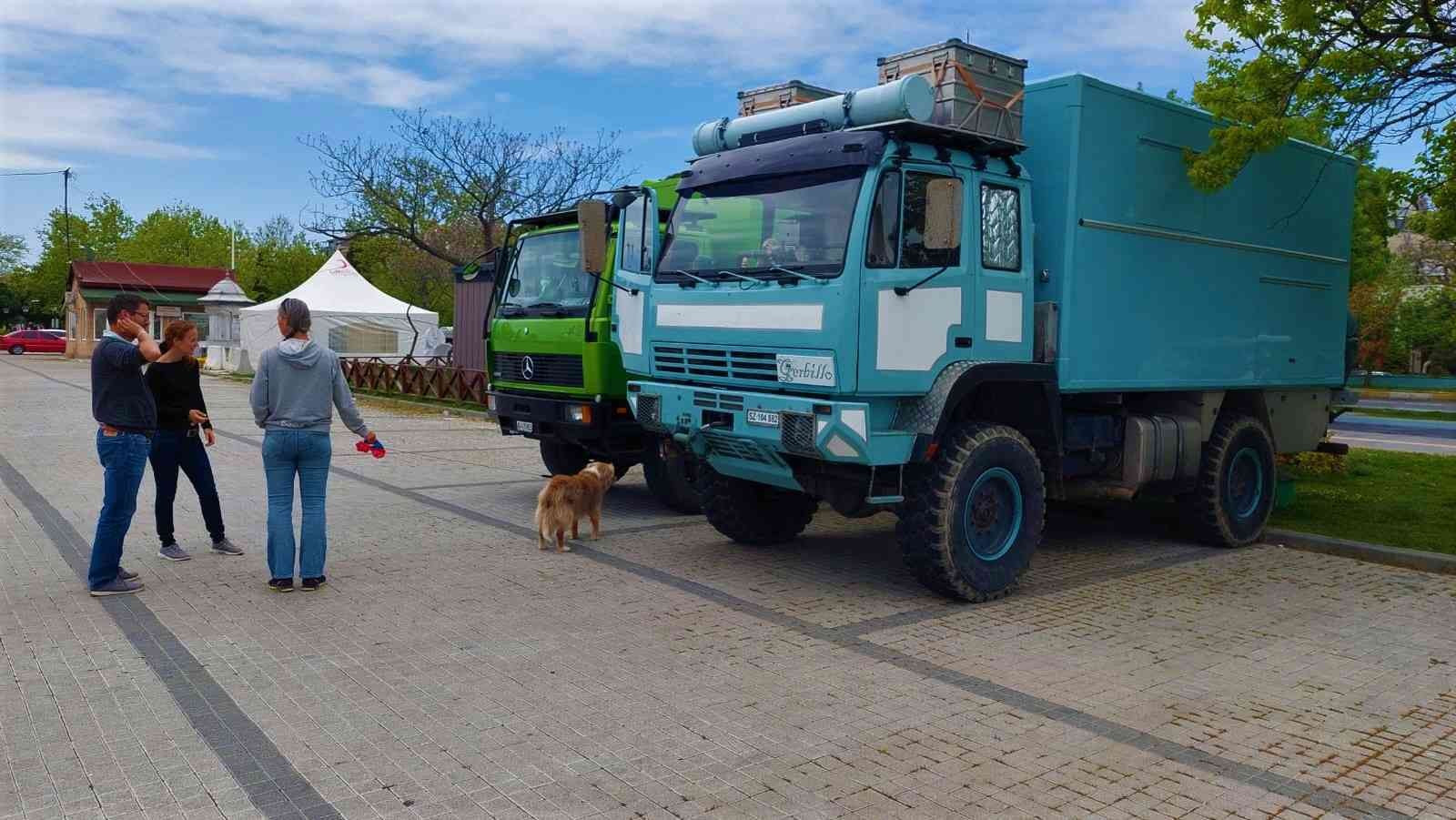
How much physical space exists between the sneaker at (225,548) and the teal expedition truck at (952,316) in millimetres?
3308

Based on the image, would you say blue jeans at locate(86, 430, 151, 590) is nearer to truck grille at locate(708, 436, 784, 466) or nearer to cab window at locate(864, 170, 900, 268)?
truck grille at locate(708, 436, 784, 466)

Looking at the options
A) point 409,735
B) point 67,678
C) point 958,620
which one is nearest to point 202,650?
point 67,678

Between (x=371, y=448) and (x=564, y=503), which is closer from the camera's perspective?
(x=371, y=448)

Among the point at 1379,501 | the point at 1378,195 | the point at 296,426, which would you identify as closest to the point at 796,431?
the point at 296,426

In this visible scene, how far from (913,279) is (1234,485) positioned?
474 centimetres

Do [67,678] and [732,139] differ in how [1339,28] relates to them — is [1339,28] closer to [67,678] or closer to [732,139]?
[732,139]

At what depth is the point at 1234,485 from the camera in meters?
9.63

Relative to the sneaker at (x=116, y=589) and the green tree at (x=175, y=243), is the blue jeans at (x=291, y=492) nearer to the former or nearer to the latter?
the sneaker at (x=116, y=589)

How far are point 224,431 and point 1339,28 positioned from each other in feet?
53.7

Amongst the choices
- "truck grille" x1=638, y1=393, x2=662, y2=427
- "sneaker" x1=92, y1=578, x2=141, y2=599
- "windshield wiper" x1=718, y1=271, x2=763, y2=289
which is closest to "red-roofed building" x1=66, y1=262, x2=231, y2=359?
"sneaker" x1=92, y1=578, x2=141, y2=599

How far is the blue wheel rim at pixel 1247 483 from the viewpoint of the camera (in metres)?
9.62

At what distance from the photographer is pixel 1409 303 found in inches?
1725

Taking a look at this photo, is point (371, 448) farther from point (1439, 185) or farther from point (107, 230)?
point (107, 230)

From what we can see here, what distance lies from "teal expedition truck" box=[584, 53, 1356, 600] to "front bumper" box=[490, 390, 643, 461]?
1.50 meters
